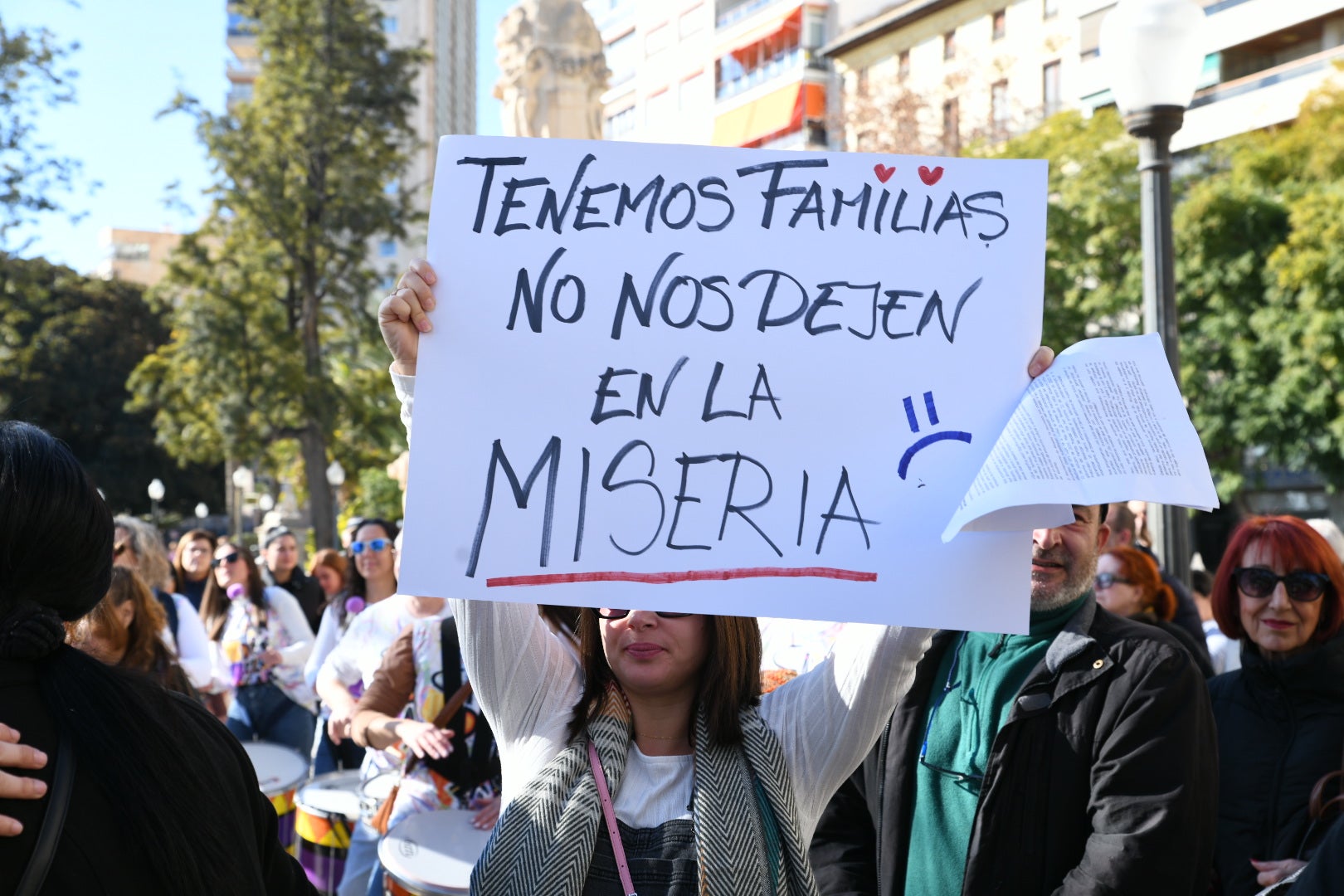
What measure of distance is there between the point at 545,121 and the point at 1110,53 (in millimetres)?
9051

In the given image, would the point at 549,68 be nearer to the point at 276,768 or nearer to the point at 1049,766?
the point at 276,768

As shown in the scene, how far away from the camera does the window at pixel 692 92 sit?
55.6 meters

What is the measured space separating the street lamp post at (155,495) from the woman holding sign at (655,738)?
30.1 m

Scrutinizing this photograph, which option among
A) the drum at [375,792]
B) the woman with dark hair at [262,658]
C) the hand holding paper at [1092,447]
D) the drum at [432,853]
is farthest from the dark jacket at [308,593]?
the hand holding paper at [1092,447]

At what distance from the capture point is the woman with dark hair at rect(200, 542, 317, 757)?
22.4 feet

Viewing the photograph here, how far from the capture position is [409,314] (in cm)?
Answer: 215

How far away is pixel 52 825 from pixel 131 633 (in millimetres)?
2798

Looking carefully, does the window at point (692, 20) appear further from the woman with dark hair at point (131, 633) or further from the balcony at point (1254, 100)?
the woman with dark hair at point (131, 633)

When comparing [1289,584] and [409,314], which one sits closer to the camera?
[409,314]

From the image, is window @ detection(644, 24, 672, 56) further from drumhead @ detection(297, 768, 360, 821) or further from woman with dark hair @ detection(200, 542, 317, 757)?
drumhead @ detection(297, 768, 360, 821)

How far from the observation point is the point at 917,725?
288cm

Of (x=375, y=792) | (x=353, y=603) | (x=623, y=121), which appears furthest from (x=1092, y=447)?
(x=623, y=121)

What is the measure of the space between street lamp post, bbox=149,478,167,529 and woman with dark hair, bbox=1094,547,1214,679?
1117 inches

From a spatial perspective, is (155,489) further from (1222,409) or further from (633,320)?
(633,320)
